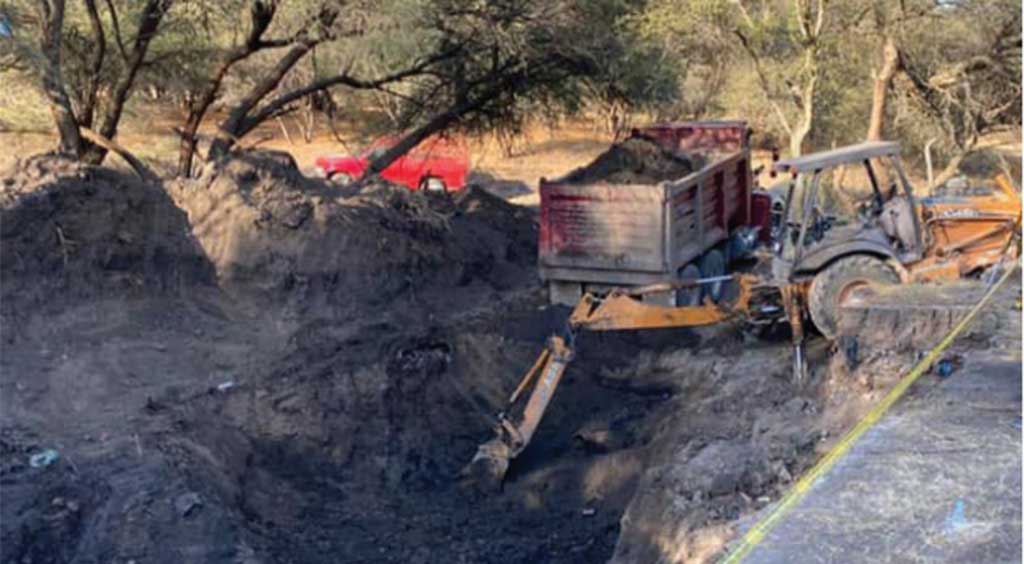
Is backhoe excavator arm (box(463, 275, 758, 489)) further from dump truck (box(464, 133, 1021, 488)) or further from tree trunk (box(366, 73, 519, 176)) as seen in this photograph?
tree trunk (box(366, 73, 519, 176))

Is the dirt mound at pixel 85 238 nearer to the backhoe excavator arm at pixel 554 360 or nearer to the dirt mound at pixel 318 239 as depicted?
the dirt mound at pixel 318 239

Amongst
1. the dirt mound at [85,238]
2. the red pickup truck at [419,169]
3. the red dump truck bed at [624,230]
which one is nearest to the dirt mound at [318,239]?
the dirt mound at [85,238]

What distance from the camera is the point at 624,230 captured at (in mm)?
13055

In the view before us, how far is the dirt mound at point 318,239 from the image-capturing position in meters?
14.2

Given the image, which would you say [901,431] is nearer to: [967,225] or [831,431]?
[831,431]

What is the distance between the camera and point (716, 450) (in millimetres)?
9789

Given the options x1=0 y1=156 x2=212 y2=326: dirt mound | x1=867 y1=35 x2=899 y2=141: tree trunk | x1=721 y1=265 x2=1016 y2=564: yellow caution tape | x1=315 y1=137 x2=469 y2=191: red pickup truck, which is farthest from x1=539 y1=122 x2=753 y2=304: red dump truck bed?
x1=315 y1=137 x2=469 y2=191: red pickup truck

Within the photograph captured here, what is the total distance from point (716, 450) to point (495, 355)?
168 inches

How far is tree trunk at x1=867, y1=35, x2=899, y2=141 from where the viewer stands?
2100cm

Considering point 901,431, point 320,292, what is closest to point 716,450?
point 901,431

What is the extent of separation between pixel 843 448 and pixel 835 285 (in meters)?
3.25

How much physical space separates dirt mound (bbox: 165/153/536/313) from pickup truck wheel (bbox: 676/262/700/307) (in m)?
3.42

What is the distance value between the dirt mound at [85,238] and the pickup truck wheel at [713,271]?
5.88 metres

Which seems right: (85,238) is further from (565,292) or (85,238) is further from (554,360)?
(554,360)
